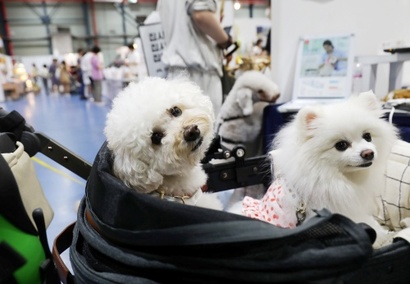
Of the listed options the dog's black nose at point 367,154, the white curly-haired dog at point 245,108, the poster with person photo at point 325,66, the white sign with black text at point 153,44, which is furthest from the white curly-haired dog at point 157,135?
the white sign with black text at point 153,44

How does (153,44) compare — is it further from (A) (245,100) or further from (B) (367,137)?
(B) (367,137)

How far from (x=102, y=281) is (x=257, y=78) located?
4.78 ft

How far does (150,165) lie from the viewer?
80 cm

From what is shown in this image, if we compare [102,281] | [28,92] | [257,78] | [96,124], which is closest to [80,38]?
[28,92]

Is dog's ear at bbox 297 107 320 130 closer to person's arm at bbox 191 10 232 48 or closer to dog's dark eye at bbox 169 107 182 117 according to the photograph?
dog's dark eye at bbox 169 107 182 117

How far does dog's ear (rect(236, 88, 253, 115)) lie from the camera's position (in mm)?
1776

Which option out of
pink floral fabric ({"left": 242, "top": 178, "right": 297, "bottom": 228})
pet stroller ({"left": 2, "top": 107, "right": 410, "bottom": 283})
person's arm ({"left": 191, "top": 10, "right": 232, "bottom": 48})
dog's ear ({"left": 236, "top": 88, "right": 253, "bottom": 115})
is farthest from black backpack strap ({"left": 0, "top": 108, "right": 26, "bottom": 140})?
dog's ear ({"left": 236, "top": 88, "right": 253, "bottom": 115})

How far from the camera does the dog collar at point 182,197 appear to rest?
845 millimetres

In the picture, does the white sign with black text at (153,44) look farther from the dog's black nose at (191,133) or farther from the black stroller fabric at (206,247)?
the black stroller fabric at (206,247)

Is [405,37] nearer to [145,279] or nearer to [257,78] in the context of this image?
[257,78]

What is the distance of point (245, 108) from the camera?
1789mm

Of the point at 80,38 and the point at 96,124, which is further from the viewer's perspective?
the point at 80,38

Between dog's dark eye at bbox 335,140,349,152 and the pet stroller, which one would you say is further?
dog's dark eye at bbox 335,140,349,152

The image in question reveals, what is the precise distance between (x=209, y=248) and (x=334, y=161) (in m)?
0.41
